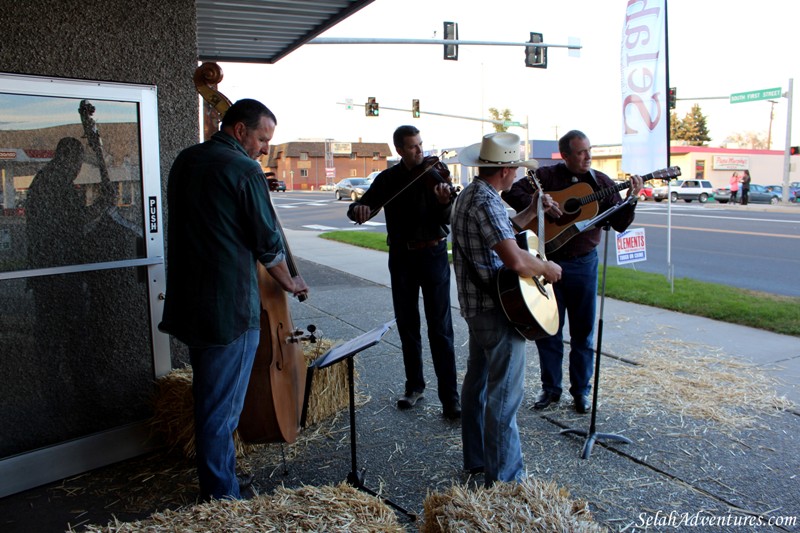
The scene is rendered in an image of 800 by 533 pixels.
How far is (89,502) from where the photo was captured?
3.41 meters

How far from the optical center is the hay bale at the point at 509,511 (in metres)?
1.93

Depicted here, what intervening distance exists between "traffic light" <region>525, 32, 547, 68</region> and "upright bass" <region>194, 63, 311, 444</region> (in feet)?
63.1

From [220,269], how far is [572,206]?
2.75m

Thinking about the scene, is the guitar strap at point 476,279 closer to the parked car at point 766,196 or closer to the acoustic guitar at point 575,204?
the acoustic guitar at point 575,204

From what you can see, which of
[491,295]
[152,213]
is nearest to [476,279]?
[491,295]

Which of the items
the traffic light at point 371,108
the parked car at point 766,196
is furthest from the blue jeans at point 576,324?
the parked car at point 766,196

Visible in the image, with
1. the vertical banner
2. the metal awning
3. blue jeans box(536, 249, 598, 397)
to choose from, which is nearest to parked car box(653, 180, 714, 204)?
the vertical banner

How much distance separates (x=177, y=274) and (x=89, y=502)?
1433 millimetres

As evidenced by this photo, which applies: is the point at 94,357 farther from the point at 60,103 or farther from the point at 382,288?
the point at 382,288

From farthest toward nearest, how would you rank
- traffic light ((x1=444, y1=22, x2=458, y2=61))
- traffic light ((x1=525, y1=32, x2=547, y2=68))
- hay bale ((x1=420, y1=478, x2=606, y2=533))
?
1. traffic light ((x1=525, y1=32, x2=547, y2=68))
2. traffic light ((x1=444, y1=22, x2=458, y2=61))
3. hay bale ((x1=420, y1=478, x2=606, y2=533))

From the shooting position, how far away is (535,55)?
21.2 m

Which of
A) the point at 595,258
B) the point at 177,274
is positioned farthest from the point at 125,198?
the point at 595,258

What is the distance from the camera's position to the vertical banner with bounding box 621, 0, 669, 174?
7.11 metres

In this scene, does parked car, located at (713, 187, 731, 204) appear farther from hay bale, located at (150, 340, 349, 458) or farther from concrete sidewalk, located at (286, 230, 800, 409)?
hay bale, located at (150, 340, 349, 458)
